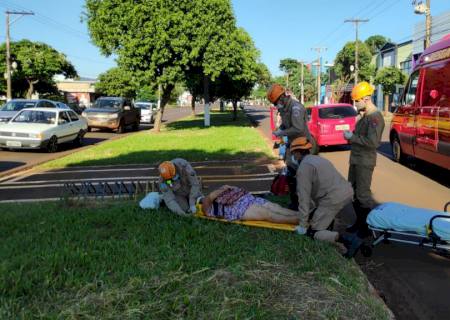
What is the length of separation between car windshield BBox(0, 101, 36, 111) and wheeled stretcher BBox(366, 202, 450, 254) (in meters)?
20.0

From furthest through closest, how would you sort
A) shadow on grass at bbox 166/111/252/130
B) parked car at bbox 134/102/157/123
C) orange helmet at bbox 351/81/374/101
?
parked car at bbox 134/102/157/123 < shadow on grass at bbox 166/111/252/130 < orange helmet at bbox 351/81/374/101

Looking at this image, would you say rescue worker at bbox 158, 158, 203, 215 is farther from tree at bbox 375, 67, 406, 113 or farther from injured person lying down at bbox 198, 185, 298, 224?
tree at bbox 375, 67, 406, 113

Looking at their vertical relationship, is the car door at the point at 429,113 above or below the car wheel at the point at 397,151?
above

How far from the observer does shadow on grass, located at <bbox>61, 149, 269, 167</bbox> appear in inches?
539

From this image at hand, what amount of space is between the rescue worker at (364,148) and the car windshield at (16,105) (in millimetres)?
19062

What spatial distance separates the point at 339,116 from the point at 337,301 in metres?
12.4

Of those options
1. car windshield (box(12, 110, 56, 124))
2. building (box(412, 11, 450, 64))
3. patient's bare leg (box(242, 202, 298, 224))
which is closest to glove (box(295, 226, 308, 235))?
patient's bare leg (box(242, 202, 298, 224))

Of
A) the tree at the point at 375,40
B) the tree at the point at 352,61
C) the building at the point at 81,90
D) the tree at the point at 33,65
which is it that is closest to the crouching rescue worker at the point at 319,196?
the tree at the point at 352,61

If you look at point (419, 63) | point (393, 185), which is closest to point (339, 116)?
point (419, 63)

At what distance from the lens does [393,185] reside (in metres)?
9.72

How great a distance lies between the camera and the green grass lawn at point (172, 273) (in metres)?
3.54

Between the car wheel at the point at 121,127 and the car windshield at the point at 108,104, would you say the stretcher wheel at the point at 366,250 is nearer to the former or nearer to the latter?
the car wheel at the point at 121,127

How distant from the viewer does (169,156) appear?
46.8 ft

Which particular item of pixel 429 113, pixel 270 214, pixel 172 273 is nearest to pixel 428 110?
pixel 429 113
